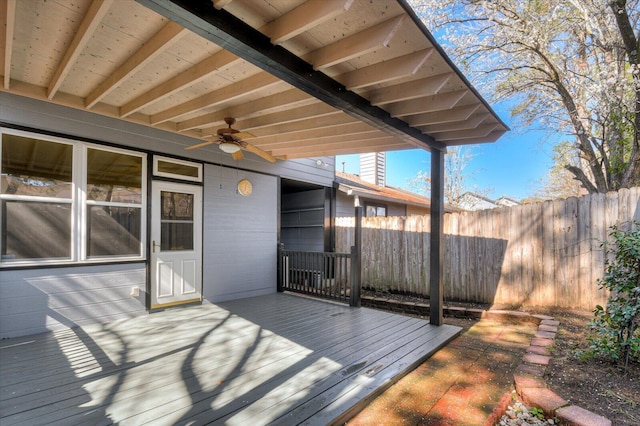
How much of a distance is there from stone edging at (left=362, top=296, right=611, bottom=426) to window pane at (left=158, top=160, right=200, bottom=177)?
4412mm

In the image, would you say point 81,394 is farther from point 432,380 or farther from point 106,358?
point 432,380

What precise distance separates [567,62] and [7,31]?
9290mm

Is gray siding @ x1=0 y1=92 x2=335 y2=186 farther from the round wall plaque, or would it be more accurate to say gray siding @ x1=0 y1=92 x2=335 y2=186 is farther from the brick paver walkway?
the brick paver walkway

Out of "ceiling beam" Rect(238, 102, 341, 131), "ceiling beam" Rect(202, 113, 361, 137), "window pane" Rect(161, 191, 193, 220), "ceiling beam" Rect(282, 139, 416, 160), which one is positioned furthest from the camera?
"ceiling beam" Rect(282, 139, 416, 160)

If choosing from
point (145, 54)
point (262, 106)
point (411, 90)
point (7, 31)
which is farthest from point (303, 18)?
point (7, 31)

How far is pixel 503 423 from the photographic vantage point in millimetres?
2191

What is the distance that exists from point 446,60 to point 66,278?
15.7 feet

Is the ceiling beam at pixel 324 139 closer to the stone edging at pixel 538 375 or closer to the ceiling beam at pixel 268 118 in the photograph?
the ceiling beam at pixel 268 118

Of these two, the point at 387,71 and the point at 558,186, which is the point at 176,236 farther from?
the point at 558,186

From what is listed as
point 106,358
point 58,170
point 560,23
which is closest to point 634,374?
point 106,358

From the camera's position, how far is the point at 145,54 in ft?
8.33

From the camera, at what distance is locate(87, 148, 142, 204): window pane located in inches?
159

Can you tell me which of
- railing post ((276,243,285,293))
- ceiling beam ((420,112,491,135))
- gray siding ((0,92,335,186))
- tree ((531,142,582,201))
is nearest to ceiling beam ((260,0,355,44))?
ceiling beam ((420,112,491,135))

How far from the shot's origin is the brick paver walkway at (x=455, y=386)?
7.22ft
